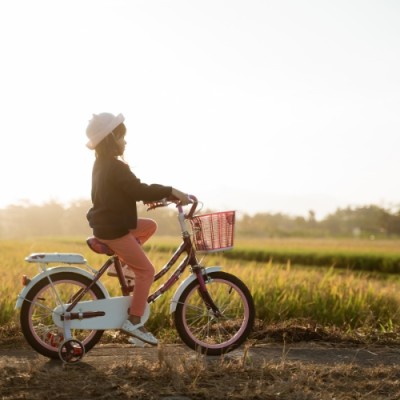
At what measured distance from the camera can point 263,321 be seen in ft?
22.1

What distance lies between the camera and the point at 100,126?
4598 mm

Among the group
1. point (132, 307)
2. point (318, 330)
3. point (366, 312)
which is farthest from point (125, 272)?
point (366, 312)

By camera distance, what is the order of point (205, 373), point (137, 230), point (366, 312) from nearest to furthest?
1. point (205, 373)
2. point (137, 230)
3. point (366, 312)

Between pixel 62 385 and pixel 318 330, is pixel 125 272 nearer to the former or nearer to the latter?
pixel 62 385

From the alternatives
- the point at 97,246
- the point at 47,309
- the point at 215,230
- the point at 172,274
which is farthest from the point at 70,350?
the point at 215,230

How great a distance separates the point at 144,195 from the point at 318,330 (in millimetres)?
2579

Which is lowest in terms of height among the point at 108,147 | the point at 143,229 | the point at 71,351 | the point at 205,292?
the point at 71,351

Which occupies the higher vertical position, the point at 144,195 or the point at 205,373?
the point at 144,195

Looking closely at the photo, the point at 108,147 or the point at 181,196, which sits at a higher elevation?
the point at 108,147

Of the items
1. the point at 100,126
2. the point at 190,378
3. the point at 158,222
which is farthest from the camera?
the point at 158,222

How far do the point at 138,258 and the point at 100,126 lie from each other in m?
1.01

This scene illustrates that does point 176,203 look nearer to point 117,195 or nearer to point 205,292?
point 117,195

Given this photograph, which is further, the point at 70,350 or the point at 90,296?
the point at 90,296

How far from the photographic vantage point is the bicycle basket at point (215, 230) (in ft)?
15.5
